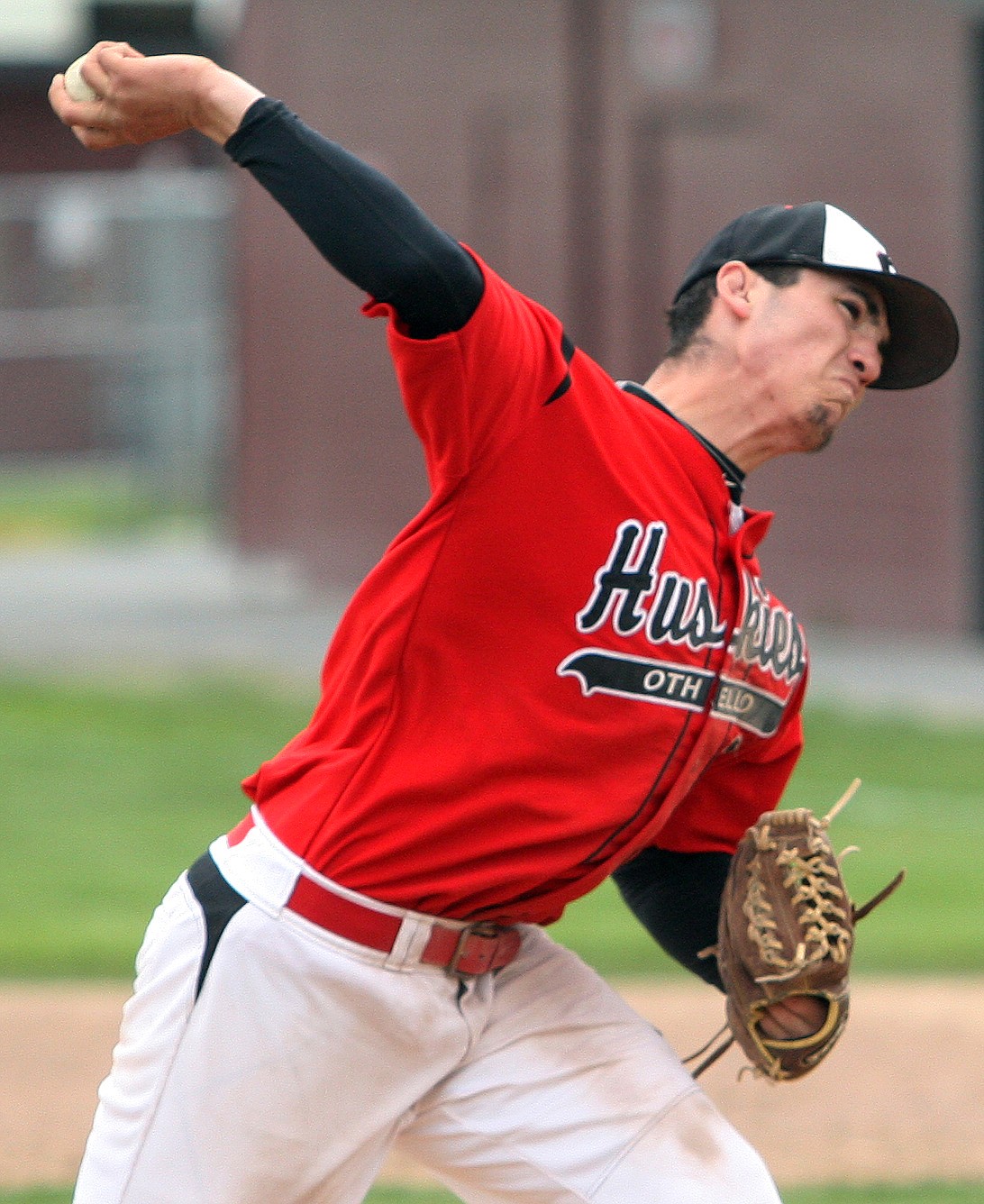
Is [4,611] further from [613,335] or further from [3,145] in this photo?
[3,145]

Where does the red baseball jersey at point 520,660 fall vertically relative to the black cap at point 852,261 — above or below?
below

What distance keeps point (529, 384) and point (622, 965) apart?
4.07 metres

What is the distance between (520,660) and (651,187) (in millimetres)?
10180

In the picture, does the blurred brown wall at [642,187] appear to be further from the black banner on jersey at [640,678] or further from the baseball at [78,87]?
the baseball at [78,87]

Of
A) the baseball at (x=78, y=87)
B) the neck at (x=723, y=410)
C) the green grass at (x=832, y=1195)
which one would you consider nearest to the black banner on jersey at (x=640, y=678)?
the neck at (x=723, y=410)

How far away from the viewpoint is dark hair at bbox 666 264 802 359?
9.57ft

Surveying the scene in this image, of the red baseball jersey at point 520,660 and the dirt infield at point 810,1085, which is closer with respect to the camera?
the red baseball jersey at point 520,660

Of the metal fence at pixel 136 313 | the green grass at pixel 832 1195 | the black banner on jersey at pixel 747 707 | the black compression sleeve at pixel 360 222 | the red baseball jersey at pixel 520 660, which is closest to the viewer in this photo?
the black compression sleeve at pixel 360 222

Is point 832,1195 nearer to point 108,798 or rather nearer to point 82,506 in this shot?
point 108,798

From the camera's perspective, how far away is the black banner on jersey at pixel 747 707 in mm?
2855

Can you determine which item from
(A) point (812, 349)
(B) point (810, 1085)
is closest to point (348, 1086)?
(A) point (812, 349)

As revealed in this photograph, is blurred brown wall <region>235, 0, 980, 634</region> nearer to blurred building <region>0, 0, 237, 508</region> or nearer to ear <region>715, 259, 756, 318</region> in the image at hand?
blurred building <region>0, 0, 237, 508</region>

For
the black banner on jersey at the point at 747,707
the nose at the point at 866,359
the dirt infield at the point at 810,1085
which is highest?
the nose at the point at 866,359

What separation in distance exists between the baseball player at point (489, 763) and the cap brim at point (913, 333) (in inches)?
0.5
